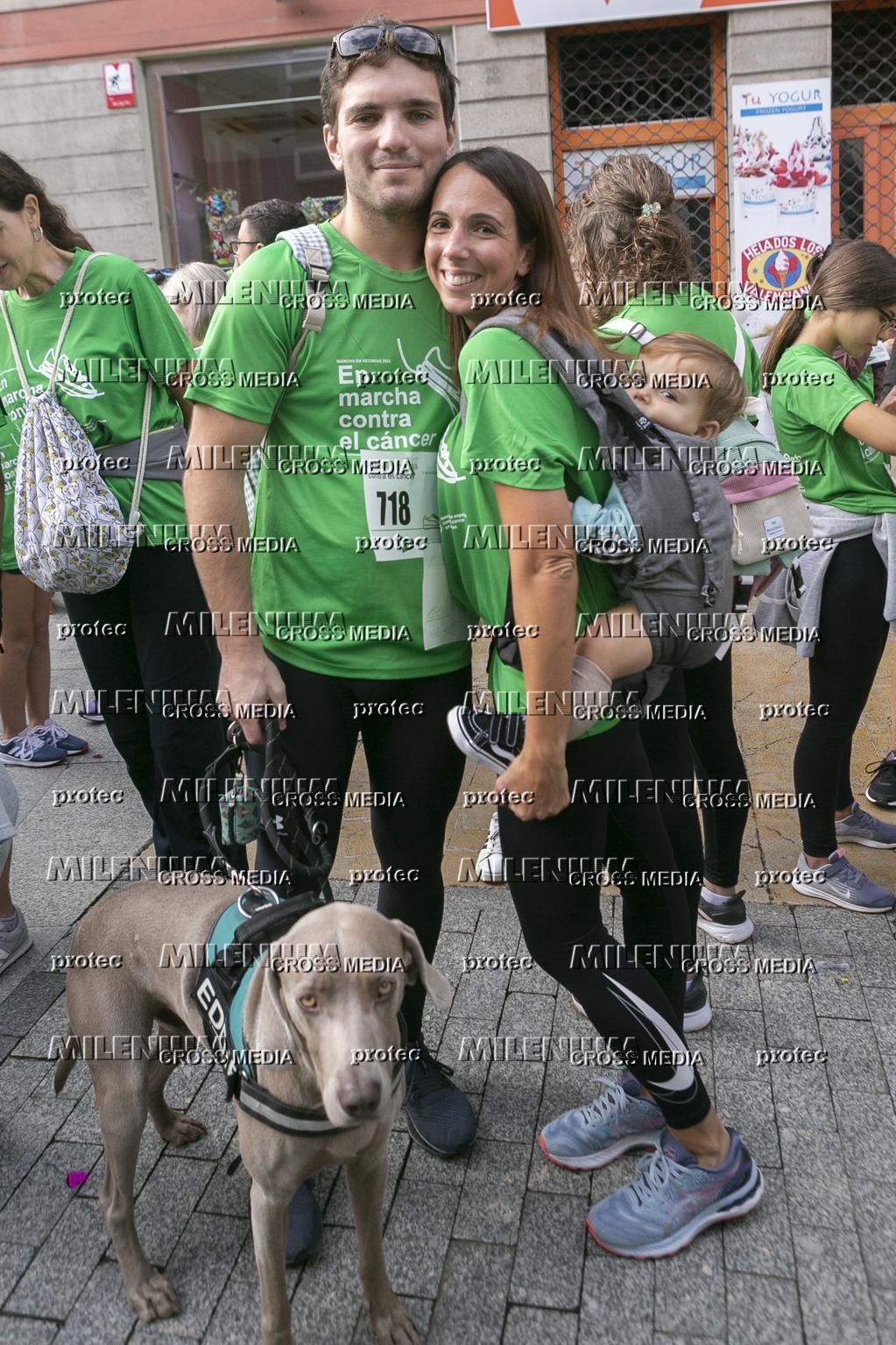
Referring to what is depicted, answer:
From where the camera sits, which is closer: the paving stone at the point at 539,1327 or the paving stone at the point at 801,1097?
the paving stone at the point at 539,1327

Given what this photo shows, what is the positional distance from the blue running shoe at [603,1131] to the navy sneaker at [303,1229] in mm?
593

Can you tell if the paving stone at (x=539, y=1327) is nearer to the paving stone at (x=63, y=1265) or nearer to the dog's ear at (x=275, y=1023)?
the dog's ear at (x=275, y=1023)

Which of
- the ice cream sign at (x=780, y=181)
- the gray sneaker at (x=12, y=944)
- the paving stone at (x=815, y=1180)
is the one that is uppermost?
the ice cream sign at (x=780, y=181)

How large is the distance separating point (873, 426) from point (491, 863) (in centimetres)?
197

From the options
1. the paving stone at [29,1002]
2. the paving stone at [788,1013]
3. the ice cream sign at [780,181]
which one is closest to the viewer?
the paving stone at [788,1013]

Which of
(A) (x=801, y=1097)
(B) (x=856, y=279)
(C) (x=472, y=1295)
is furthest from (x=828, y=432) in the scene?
(C) (x=472, y=1295)

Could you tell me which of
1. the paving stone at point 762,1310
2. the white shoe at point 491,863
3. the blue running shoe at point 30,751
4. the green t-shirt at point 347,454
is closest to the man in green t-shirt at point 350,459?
the green t-shirt at point 347,454

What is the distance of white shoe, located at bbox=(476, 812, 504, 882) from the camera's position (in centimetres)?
427

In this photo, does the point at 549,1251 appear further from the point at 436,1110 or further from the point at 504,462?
the point at 504,462

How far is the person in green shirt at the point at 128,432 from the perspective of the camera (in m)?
3.49

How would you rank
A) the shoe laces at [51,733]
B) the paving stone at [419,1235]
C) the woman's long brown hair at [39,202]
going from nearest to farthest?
the paving stone at [419,1235], the woman's long brown hair at [39,202], the shoe laces at [51,733]

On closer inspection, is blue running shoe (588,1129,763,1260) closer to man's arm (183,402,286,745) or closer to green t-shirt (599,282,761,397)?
man's arm (183,402,286,745)

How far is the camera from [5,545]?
5.02 m

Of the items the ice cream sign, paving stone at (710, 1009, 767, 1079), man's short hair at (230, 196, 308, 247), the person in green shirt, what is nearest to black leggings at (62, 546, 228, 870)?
the person in green shirt
